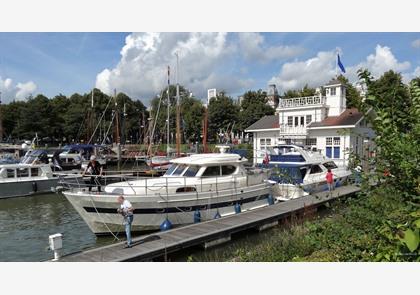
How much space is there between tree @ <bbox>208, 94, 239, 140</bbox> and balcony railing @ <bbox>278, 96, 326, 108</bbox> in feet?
97.2

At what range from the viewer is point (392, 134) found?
5.18m

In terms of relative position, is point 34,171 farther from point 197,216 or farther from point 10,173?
point 197,216

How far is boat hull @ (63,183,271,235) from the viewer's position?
14680 mm

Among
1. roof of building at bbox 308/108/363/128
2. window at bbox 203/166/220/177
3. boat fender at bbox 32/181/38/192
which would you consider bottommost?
boat fender at bbox 32/181/38/192

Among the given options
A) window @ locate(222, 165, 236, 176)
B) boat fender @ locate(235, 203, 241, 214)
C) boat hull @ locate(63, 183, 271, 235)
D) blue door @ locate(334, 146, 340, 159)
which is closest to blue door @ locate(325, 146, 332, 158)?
blue door @ locate(334, 146, 340, 159)

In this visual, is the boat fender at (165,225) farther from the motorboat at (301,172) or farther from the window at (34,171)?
the window at (34,171)

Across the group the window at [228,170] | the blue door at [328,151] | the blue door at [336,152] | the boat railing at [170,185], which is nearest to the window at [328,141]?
the blue door at [328,151]

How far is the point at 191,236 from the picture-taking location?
41.4ft

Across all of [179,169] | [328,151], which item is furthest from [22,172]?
[328,151]

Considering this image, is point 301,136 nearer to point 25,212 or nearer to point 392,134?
point 25,212

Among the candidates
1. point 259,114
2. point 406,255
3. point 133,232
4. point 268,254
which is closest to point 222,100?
point 259,114

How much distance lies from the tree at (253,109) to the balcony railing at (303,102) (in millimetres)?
24755

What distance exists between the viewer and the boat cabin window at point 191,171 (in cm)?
1705

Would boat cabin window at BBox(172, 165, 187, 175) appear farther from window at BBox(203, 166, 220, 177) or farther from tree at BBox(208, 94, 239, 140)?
tree at BBox(208, 94, 239, 140)
